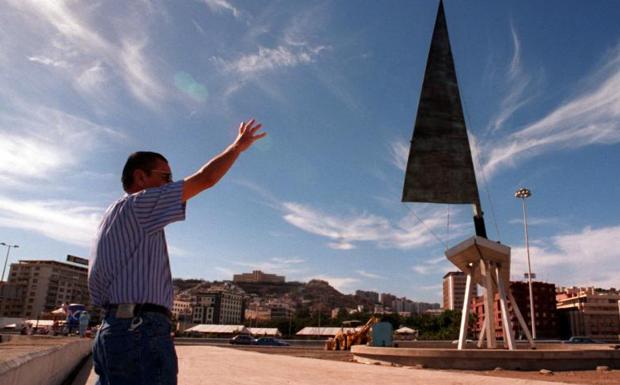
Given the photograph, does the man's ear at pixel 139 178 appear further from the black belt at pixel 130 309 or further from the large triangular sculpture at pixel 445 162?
the large triangular sculpture at pixel 445 162

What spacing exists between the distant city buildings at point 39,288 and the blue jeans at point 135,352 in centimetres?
18577

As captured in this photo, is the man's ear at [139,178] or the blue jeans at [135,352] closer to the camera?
the blue jeans at [135,352]

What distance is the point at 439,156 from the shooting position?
24.2 m

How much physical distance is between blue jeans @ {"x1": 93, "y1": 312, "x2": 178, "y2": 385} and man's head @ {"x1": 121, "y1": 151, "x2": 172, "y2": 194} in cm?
80

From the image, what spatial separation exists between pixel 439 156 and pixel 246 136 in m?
22.6

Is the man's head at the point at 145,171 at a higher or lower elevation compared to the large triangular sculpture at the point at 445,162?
lower

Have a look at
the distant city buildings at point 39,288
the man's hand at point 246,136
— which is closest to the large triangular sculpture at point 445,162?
the man's hand at point 246,136

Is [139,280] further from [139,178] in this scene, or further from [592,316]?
[592,316]

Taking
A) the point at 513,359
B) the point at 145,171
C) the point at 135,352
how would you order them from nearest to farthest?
the point at 135,352 < the point at 145,171 < the point at 513,359

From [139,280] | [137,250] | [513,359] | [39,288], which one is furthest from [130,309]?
[39,288]

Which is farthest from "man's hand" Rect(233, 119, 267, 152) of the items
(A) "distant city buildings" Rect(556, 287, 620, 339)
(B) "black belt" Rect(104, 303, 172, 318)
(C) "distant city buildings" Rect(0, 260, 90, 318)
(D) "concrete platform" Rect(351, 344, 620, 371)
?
(C) "distant city buildings" Rect(0, 260, 90, 318)

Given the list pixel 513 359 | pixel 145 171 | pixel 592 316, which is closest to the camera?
pixel 145 171

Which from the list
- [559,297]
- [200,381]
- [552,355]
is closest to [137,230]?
[200,381]

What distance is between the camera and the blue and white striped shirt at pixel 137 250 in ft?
7.93
